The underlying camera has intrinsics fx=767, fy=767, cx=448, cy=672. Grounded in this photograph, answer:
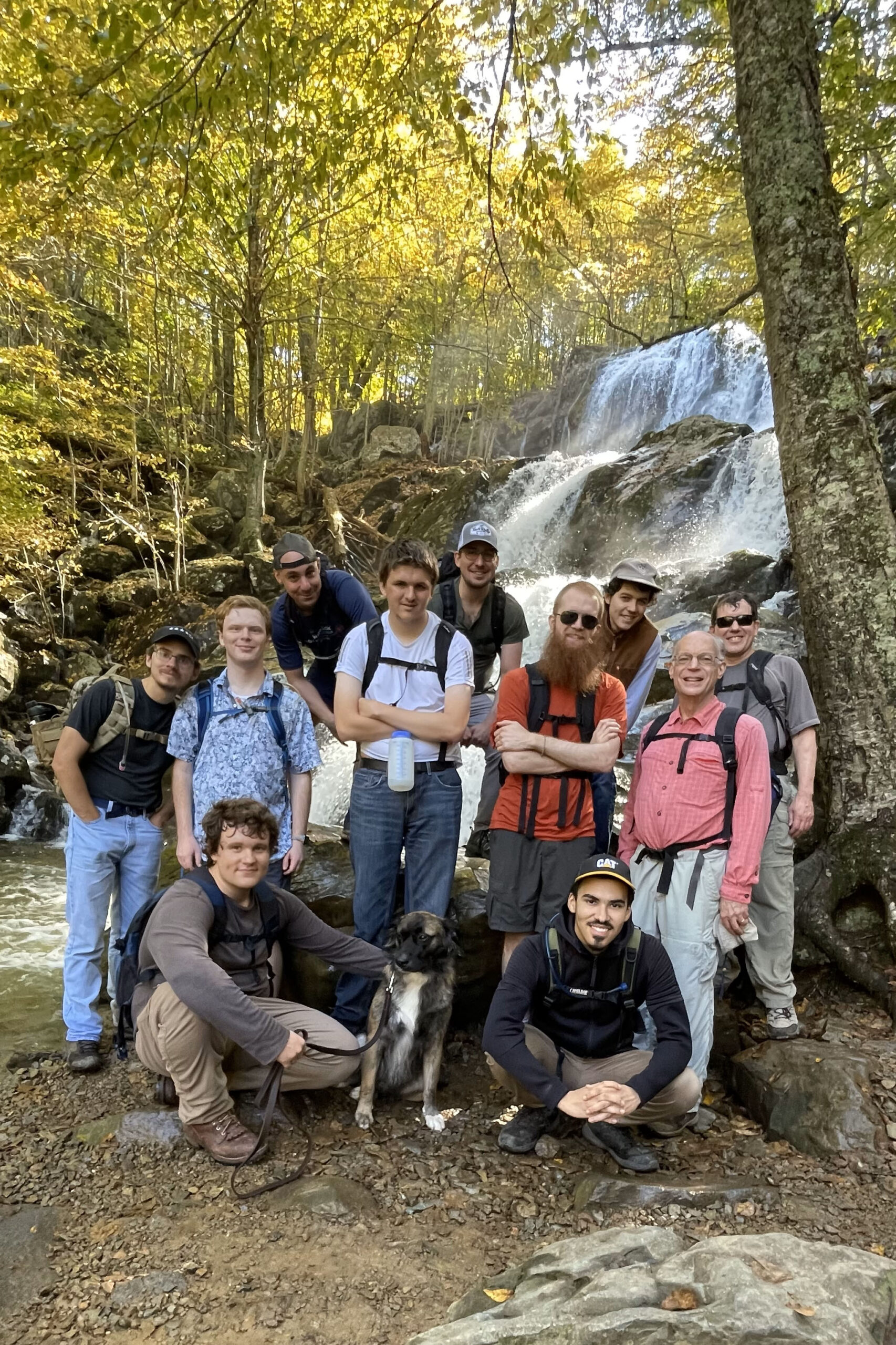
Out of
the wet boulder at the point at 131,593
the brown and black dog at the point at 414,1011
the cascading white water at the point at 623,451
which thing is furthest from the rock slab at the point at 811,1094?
the wet boulder at the point at 131,593

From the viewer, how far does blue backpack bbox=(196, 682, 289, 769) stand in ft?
12.9

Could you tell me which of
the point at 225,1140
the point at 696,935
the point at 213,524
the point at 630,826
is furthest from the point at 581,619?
the point at 213,524

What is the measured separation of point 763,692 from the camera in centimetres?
411

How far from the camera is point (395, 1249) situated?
2.83 m

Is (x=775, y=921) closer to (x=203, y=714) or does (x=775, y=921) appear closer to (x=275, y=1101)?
(x=275, y=1101)

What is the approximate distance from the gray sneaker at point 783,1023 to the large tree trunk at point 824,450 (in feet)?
1.55

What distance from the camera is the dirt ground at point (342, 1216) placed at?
253cm

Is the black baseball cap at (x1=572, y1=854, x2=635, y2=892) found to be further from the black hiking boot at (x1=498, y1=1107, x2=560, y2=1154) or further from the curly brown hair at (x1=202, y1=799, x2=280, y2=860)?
the curly brown hair at (x1=202, y1=799, x2=280, y2=860)

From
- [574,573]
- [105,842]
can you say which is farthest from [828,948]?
[574,573]

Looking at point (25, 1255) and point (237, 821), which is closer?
point (25, 1255)

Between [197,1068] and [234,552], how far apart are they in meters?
16.4

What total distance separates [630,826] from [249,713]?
202 cm

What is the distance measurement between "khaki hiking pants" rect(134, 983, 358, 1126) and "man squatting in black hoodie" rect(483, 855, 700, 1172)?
30.7 inches

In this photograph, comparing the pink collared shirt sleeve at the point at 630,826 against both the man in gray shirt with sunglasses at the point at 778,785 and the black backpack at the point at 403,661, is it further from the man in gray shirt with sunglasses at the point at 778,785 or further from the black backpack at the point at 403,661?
the black backpack at the point at 403,661
